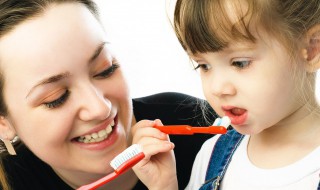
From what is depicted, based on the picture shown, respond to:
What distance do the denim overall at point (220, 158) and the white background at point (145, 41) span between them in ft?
1.64

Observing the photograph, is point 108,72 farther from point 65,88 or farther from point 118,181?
point 118,181

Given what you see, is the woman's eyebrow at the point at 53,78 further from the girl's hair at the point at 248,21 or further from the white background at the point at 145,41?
the white background at the point at 145,41

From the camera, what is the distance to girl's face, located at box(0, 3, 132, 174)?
0.90 metres

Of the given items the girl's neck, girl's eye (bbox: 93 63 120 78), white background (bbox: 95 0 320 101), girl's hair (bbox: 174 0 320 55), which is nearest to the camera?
girl's hair (bbox: 174 0 320 55)

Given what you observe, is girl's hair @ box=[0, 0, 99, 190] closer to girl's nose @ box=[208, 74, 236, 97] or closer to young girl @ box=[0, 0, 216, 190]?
young girl @ box=[0, 0, 216, 190]

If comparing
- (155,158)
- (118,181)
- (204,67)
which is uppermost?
(204,67)

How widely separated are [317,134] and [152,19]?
824 mm

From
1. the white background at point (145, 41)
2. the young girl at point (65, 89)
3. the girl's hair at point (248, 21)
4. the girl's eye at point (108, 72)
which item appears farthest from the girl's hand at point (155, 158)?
the white background at point (145, 41)

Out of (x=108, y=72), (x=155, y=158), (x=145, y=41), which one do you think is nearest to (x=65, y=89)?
(x=108, y=72)

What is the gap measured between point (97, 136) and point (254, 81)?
40 cm

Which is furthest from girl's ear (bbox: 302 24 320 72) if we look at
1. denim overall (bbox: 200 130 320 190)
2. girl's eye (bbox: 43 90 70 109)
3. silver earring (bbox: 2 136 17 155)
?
silver earring (bbox: 2 136 17 155)

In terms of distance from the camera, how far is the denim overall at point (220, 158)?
898mm

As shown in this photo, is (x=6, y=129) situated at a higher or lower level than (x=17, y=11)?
lower

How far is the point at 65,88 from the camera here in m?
0.92
